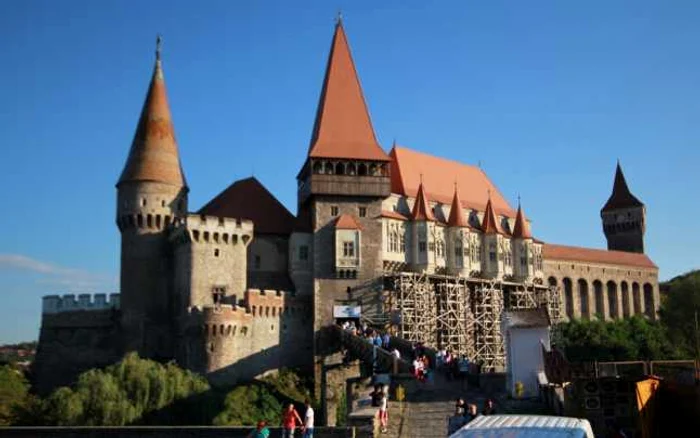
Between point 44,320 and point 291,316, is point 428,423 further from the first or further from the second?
point 44,320

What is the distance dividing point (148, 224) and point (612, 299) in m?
47.3

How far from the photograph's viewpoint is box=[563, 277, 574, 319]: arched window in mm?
71750

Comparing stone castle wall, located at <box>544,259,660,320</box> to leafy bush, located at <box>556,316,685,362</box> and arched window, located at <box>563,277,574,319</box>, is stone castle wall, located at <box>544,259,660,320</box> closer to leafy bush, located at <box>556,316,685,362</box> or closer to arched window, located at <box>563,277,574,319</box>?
arched window, located at <box>563,277,574,319</box>

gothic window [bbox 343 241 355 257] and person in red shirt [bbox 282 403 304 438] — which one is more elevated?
gothic window [bbox 343 241 355 257]

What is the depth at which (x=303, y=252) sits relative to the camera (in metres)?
48.5

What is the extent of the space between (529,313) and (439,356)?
789 centimetres

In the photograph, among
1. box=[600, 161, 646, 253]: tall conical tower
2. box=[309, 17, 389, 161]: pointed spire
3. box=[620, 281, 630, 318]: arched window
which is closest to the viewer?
box=[309, 17, 389, 161]: pointed spire

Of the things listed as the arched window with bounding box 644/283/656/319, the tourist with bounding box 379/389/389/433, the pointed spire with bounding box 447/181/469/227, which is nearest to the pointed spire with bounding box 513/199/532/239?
the pointed spire with bounding box 447/181/469/227

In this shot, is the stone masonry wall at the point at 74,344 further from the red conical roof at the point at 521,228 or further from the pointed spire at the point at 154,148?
the red conical roof at the point at 521,228

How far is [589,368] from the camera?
64.1ft

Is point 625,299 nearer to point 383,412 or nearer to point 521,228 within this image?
point 521,228

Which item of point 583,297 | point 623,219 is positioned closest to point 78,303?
point 583,297

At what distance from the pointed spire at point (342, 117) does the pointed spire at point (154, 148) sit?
328 inches

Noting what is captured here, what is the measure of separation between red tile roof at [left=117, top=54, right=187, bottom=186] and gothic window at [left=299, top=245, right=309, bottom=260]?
26.7 ft
